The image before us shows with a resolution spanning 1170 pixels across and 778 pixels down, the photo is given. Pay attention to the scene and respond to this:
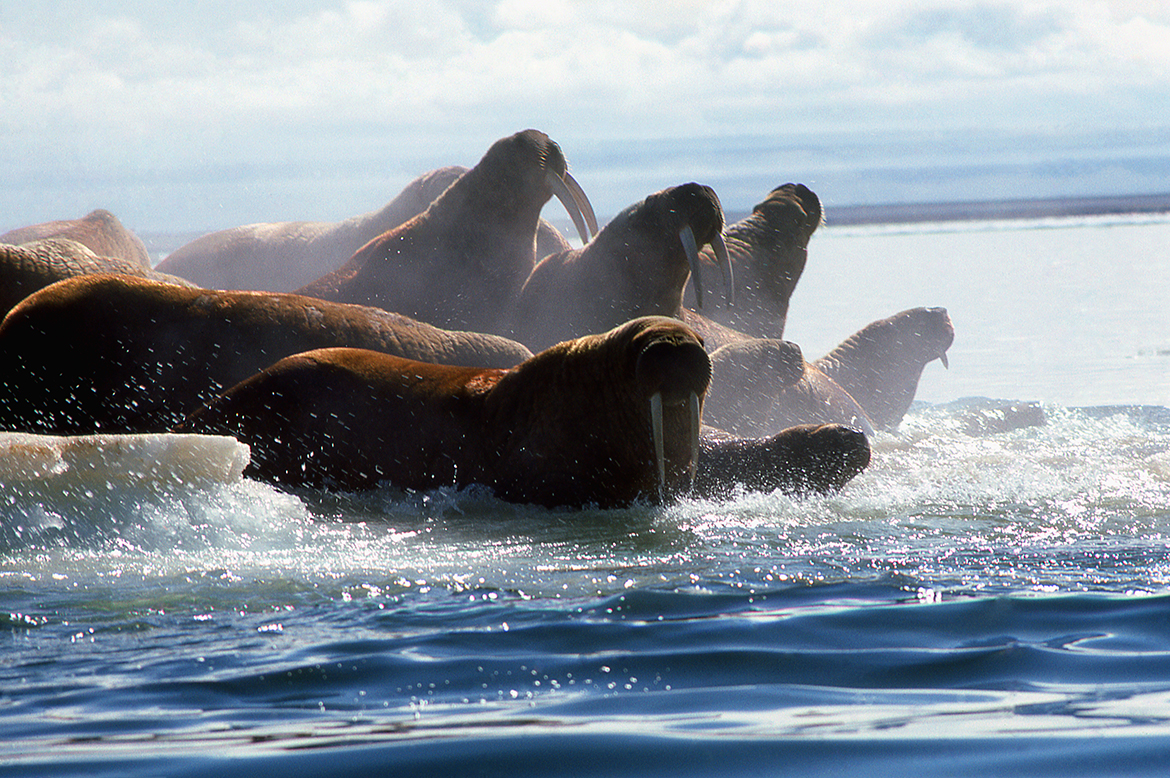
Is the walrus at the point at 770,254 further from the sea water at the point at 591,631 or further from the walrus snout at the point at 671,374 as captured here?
the walrus snout at the point at 671,374

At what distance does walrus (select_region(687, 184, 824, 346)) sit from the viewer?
9.84 metres

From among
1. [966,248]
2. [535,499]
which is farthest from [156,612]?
[966,248]

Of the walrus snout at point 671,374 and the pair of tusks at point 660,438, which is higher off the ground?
the walrus snout at point 671,374

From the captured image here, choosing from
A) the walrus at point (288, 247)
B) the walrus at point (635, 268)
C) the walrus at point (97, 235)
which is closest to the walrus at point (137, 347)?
the walrus at point (635, 268)

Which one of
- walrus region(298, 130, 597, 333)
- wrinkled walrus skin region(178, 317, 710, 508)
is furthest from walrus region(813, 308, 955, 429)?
wrinkled walrus skin region(178, 317, 710, 508)

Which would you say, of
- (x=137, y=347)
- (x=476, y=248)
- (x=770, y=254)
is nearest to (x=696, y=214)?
(x=476, y=248)

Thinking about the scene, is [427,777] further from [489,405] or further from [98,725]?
A: [489,405]

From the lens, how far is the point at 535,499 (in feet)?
17.9

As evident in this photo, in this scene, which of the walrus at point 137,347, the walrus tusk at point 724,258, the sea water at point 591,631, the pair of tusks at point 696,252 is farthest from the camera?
the walrus tusk at point 724,258

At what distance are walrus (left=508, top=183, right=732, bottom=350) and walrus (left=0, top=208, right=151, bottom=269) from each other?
11.5ft

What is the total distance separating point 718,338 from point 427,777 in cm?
621

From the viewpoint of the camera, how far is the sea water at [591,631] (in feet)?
8.49

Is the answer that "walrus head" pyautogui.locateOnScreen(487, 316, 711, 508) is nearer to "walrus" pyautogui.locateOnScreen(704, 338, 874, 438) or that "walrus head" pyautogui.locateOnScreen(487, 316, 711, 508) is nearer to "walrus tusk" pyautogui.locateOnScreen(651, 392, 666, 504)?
"walrus tusk" pyautogui.locateOnScreen(651, 392, 666, 504)

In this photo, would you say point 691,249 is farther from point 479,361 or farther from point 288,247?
point 288,247
